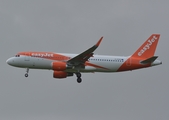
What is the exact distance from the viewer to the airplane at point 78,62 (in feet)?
243

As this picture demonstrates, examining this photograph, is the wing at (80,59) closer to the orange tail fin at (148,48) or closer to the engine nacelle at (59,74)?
the engine nacelle at (59,74)

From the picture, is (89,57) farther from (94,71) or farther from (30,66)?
(30,66)

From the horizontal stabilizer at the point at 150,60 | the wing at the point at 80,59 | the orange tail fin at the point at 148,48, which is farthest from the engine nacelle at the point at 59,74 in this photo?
the horizontal stabilizer at the point at 150,60

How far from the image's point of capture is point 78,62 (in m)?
74.8

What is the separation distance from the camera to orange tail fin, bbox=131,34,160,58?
7831 cm

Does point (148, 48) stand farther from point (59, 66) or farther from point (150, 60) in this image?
point (59, 66)

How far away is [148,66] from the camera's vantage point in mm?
76125

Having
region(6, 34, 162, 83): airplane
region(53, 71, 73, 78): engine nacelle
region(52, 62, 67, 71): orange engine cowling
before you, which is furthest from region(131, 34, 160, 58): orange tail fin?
region(52, 62, 67, 71): orange engine cowling

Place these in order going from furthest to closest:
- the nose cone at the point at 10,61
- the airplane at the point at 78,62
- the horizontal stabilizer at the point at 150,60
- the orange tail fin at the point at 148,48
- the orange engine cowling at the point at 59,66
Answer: the orange tail fin at the point at 148,48
the nose cone at the point at 10,61
the horizontal stabilizer at the point at 150,60
the airplane at the point at 78,62
the orange engine cowling at the point at 59,66

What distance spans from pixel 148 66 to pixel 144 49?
3.63 metres

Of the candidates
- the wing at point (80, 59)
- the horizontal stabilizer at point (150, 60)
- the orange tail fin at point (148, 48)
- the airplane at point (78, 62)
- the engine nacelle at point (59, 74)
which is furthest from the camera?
the orange tail fin at point (148, 48)

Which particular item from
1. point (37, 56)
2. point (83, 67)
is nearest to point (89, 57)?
point (83, 67)

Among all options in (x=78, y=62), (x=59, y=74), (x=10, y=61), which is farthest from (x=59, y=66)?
(x=10, y=61)

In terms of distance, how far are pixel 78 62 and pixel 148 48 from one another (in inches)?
439
